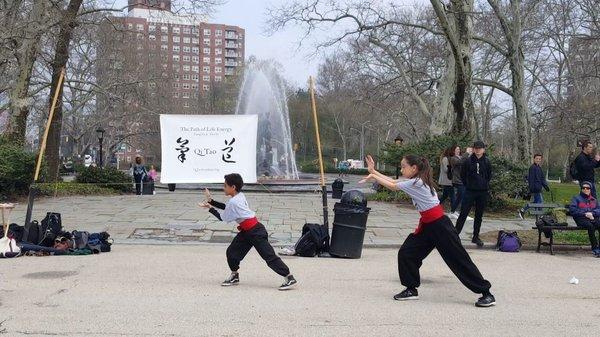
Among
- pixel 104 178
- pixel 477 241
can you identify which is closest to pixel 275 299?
pixel 477 241

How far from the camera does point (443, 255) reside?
275 inches

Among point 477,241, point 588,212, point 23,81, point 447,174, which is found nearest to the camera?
point 588,212

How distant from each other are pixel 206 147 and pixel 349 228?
115 inches

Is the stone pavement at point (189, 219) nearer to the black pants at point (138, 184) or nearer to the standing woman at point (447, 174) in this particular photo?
the standing woman at point (447, 174)

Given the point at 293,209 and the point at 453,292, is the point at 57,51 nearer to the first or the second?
the point at 293,209

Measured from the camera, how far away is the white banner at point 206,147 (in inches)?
425

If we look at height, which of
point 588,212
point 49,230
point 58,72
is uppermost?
point 58,72

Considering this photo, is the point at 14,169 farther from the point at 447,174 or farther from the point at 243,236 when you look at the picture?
the point at 243,236

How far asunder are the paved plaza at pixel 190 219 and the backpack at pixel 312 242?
1.56 m

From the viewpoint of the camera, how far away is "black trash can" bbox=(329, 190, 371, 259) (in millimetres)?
9969

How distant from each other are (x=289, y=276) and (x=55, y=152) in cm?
1881

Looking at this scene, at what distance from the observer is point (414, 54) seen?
1592 inches

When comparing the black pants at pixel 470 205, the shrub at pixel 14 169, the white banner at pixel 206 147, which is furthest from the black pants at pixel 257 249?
the shrub at pixel 14 169

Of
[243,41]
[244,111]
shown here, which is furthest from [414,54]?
[243,41]
